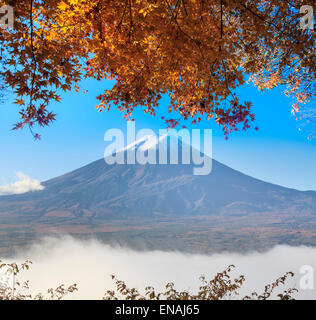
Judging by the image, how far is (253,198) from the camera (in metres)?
143

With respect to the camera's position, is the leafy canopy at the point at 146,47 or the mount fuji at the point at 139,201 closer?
the leafy canopy at the point at 146,47

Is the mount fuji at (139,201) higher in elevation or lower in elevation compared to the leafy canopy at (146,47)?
lower

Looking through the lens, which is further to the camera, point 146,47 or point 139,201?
point 139,201

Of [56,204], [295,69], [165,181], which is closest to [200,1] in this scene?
[295,69]

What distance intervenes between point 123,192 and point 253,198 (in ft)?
251

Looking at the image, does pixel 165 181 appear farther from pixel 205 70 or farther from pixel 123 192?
pixel 205 70

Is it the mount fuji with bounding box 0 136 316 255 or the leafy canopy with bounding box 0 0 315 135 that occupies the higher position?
the leafy canopy with bounding box 0 0 315 135

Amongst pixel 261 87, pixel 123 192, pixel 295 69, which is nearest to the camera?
pixel 295 69

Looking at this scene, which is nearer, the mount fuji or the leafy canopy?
the leafy canopy

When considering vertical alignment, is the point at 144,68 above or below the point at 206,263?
above

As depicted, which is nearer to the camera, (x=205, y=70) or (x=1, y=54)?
(x=1, y=54)

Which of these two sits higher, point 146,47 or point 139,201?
point 146,47
